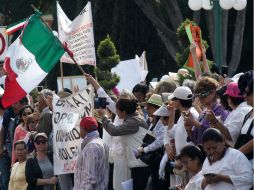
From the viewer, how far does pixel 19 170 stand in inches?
524

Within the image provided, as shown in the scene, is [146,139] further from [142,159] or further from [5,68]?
[5,68]

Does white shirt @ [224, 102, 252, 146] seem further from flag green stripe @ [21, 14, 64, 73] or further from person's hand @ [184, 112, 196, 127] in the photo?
flag green stripe @ [21, 14, 64, 73]

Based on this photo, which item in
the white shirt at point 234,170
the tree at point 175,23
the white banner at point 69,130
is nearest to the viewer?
the white shirt at point 234,170

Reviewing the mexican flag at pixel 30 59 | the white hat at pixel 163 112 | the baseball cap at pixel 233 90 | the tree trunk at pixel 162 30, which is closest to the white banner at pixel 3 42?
the mexican flag at pixel 30 59

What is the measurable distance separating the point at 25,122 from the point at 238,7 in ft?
21.7

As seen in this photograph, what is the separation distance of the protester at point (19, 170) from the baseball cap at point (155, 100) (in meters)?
2.48

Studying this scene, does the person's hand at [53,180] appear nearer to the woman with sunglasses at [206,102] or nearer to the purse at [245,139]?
the woman with sunglasses at [206,102]

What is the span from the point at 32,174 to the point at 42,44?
5.59 feet

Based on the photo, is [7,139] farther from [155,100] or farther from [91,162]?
[155,100]

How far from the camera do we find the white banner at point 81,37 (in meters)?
14.5

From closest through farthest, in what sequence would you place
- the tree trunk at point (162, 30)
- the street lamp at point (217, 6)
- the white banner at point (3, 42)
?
the street lamp at point (217, 6)
the white banner at point (3, 42)
the tree trunk at point (162, 30)

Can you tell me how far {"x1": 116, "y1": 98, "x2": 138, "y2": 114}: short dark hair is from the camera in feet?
37.8

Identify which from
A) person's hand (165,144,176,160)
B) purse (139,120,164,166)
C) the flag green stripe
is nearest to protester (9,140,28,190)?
the flag green stripe

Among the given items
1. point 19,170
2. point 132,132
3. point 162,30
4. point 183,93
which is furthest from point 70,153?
point 162,30
